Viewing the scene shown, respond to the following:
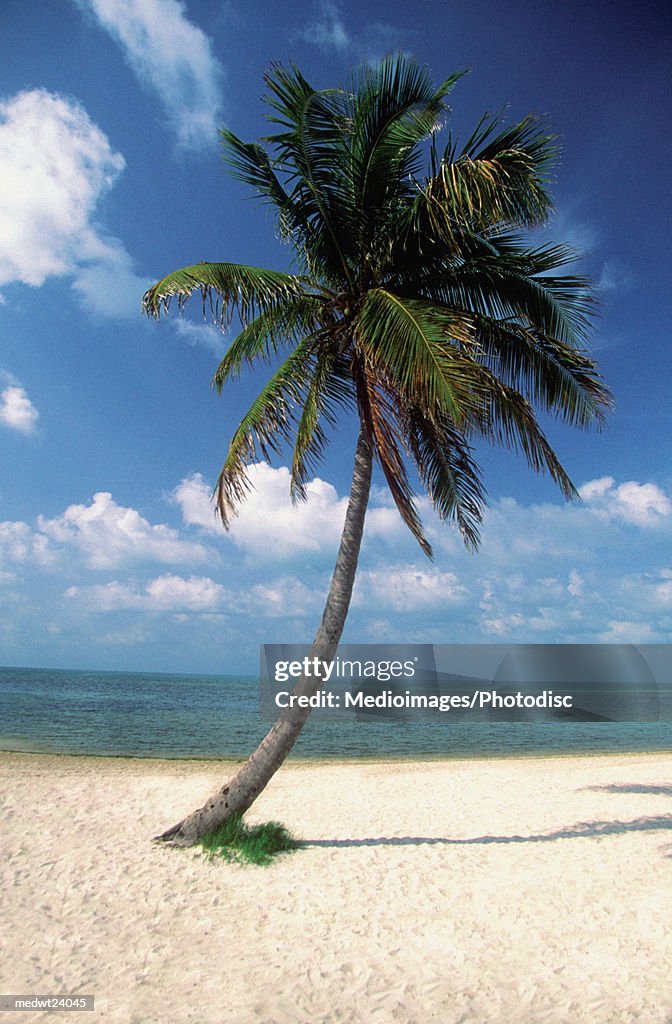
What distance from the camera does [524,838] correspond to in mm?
8547

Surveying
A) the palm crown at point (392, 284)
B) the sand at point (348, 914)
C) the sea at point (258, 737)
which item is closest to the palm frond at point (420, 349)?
the palm crown at point (392, 284)

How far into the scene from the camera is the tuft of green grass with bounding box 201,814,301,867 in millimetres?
7254

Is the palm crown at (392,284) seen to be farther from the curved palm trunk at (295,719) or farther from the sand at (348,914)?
the sand at (348,914)

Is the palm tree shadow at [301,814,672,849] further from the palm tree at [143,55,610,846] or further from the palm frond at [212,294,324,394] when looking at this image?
the palm frond at [212,294,324,394]

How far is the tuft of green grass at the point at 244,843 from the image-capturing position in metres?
7.25

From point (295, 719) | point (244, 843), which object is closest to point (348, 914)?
point (244, 843)

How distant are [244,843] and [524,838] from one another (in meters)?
3.89

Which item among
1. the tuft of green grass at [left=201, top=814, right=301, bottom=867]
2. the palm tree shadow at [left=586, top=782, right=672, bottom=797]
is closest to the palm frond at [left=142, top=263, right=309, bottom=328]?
the tuft of green grass at [left=201, top=814, right=301, bottom=867]

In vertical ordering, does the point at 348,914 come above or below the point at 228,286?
below

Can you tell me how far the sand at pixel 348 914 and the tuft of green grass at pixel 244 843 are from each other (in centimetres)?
18

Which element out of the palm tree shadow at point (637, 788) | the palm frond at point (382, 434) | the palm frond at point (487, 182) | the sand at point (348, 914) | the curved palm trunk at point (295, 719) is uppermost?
the palm frond at point (487, 182)

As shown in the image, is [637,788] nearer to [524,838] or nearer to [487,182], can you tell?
[524,838]

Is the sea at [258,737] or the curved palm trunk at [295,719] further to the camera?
the sea at [258,737]

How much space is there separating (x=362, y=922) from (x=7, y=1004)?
297 centimetres
